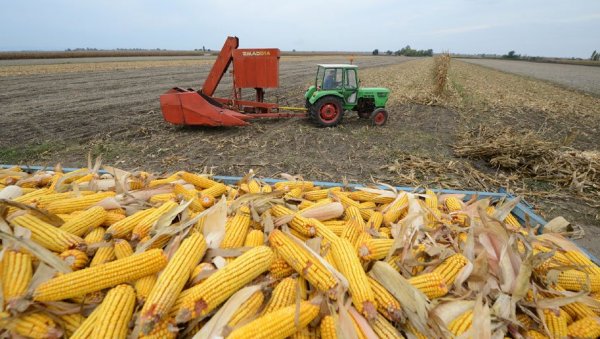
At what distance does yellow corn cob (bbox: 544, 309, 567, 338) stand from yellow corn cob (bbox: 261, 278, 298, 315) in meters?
1.38

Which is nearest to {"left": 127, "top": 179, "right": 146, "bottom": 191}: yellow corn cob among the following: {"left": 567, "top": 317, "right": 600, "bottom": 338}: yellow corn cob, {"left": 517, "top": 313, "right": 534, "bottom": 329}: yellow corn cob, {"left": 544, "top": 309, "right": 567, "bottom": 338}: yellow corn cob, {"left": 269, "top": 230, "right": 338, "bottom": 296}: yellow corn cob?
{"left": 269, "top": 230, "right": 338, "bottom": 296}: yellow corn cob

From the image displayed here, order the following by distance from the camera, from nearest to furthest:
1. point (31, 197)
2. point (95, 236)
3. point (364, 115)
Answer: point (95, 236) < point (31, 197) < point (364, 115)

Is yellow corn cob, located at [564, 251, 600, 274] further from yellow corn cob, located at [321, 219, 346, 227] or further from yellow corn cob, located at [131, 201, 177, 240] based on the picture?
yellow corn cob, located at [131, 201, 177, 240]

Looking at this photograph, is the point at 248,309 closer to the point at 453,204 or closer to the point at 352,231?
the point at 352,231

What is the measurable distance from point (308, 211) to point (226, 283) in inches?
37.7

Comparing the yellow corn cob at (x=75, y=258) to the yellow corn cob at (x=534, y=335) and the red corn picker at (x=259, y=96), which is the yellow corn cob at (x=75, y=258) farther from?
the red corn picker at (x=259, y=96)

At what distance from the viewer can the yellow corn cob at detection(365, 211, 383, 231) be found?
2.17 metres

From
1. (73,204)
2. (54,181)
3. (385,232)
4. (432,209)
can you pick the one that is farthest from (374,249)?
(54,181)

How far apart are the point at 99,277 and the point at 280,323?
94cm

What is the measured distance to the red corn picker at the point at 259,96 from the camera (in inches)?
299

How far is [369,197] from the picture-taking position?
276cm

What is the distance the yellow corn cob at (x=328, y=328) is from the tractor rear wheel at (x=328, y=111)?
7662 millimetres

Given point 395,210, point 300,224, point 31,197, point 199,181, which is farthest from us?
point 199,181

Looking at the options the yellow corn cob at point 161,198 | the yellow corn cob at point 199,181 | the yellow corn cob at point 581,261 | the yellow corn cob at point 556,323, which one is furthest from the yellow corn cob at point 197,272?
the yellow corn cob at point 581,261
